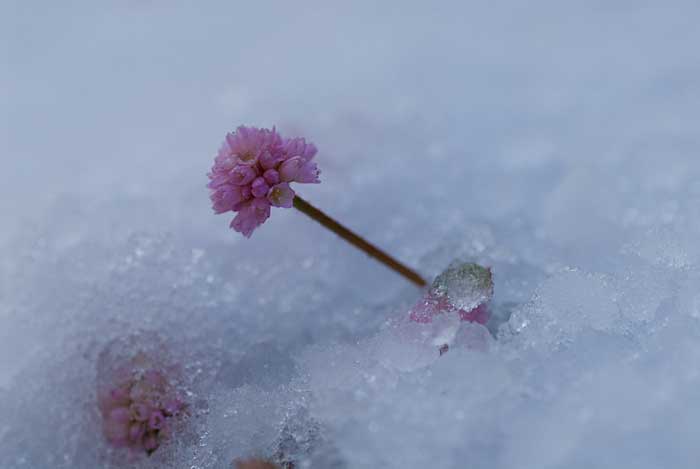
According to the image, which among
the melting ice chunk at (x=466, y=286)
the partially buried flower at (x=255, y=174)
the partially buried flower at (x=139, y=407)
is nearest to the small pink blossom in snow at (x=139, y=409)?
the partially buried flower at (x=139, y=407)

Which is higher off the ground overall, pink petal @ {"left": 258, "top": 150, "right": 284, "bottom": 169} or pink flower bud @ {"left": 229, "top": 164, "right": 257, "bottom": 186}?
pink petal @ {"left": 258, "top": 150, "right": 284, "bottom": 169}

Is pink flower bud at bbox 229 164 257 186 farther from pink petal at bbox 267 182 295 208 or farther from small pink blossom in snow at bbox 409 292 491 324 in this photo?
small pink blossom in snow at bbox 409 292 491 324

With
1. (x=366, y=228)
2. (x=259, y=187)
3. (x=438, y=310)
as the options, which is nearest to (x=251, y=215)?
(x=259, y=187)

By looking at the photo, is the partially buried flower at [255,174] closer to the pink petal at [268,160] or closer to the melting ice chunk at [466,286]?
the pink petal at [268,160]

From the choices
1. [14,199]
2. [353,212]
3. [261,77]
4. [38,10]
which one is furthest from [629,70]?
[38,10]

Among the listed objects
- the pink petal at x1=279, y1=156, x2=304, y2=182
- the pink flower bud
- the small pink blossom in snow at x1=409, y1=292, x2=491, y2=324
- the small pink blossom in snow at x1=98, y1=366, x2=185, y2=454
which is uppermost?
the pink petal at x1=279, y1=156, x2=304, y2=182

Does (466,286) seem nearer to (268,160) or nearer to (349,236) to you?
(349,236)

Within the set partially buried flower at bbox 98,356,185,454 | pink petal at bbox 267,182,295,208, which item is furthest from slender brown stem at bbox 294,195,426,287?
partially buried flower at bbox 98,356,185,454
